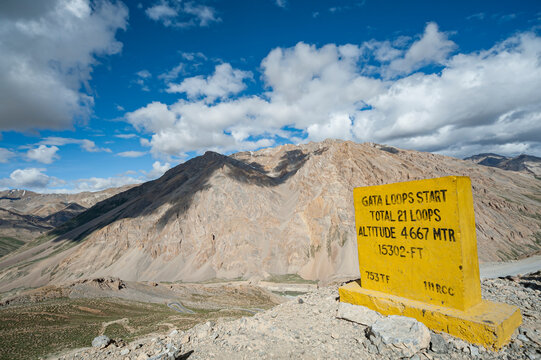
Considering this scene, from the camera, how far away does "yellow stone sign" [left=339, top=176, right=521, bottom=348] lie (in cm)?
612

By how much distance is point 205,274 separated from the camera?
215ft

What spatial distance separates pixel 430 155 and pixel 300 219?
85.2 m

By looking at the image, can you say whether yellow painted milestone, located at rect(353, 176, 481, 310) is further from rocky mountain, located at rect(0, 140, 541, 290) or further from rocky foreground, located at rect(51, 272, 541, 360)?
rocky mountain, located at rect(0, 140, 541, 290)

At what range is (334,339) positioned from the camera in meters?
6.85

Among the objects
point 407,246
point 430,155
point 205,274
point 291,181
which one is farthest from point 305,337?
point 430,155

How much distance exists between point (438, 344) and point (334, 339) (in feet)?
7.73

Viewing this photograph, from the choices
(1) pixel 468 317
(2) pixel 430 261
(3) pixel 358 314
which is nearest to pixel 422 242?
(2) pixel 430 261

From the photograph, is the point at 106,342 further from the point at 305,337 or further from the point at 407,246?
the point at 407,246

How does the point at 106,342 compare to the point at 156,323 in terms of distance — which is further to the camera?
the point at 156,323

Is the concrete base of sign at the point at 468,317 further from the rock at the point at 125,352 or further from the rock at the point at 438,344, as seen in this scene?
the rock at the point at 125,352

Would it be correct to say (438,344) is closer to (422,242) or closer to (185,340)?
(422,242)

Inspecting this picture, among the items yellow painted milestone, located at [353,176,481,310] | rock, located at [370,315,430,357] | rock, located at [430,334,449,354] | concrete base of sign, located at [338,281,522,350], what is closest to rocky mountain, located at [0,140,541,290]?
yellow painted milestone, located at [353,176,481,310]

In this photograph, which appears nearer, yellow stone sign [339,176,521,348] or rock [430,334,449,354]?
rock [430,334,449,354]

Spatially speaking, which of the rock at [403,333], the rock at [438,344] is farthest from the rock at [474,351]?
the rock at [403,333]
